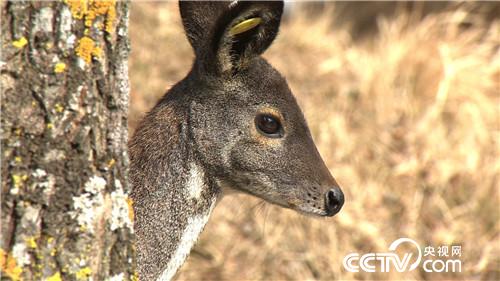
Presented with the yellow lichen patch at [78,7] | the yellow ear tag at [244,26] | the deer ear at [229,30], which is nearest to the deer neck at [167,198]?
the deer ear at [229,30]

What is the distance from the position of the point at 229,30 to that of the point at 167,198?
757 millimetres

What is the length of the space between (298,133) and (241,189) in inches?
14.7

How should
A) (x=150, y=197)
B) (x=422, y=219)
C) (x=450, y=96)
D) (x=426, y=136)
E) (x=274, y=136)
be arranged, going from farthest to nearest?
1. (x=450, y=96)
2. (x=426, y=136)
3. (x=422, y=219)
4. (x=274, y=136)
5. (x=150, y=197)

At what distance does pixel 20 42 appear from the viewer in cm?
252

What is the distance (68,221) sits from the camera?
266 centimetres

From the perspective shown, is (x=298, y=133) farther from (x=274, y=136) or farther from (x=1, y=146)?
(x=1, y=146)

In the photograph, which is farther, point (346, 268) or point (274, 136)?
point (346, 268)

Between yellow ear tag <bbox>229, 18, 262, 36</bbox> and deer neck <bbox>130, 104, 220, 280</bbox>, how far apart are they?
18.4 inches

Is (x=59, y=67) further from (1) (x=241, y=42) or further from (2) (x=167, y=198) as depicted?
(1) (x=241, y=42)

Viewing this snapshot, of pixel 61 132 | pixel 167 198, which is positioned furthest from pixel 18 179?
pixel 167 198

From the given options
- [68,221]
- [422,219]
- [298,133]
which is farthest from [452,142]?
[68,221]

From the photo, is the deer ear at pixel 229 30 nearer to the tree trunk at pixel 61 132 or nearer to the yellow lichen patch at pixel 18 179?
the tree trunk at pixel 61 132

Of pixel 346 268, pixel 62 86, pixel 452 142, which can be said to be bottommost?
pixel 346 268

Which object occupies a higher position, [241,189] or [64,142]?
[64,142]
